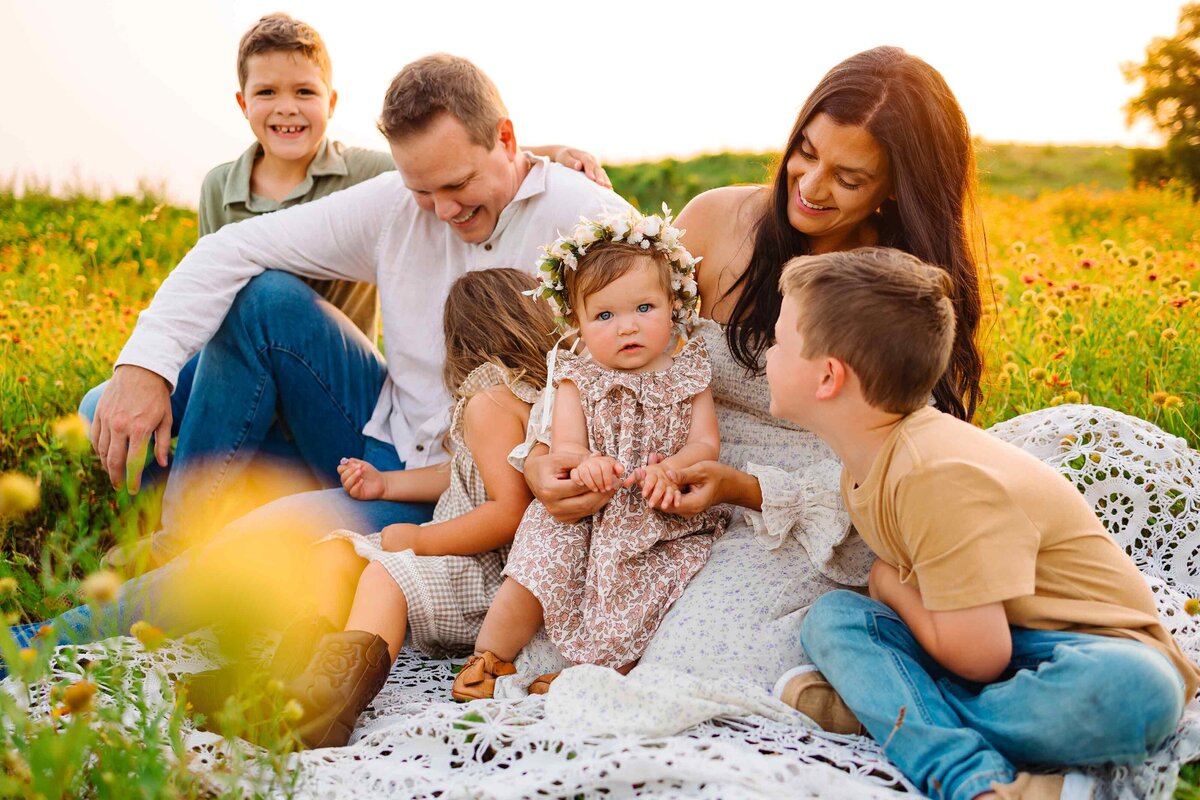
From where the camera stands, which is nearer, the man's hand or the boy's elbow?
the boy's elbow

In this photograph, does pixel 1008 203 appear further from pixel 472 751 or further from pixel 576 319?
pixel 472 751

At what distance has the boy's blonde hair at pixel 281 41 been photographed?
3887 mm

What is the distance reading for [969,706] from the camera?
6.69 ft

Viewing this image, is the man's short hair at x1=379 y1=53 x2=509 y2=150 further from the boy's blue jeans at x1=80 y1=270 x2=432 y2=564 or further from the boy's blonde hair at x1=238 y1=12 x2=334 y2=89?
the boy's blonde hair at x1=238 y1=12 x2=334 y2=89

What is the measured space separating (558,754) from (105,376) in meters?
2.95

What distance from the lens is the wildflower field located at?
164 centimetres

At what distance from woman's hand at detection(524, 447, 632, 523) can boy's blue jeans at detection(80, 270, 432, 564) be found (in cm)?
70

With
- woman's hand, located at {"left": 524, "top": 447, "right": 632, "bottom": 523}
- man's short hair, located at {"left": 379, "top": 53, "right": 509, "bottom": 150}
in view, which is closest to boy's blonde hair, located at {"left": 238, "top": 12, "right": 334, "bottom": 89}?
man's short hair, located at {"left": 379, "top": 53, "right": 509, "bottom": 150}

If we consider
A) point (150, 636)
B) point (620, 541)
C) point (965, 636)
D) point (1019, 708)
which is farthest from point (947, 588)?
point (150, 636)

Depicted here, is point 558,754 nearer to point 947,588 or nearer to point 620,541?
point 620,541

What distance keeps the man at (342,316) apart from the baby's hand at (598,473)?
0.77 meters

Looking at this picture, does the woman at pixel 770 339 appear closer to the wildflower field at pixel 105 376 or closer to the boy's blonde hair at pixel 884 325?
the wildflower field at pixel 105 376

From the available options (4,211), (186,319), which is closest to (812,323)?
(186,319)

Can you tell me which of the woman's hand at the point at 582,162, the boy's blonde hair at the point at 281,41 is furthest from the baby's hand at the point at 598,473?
the boy's blonde hair at the point at 281,41
